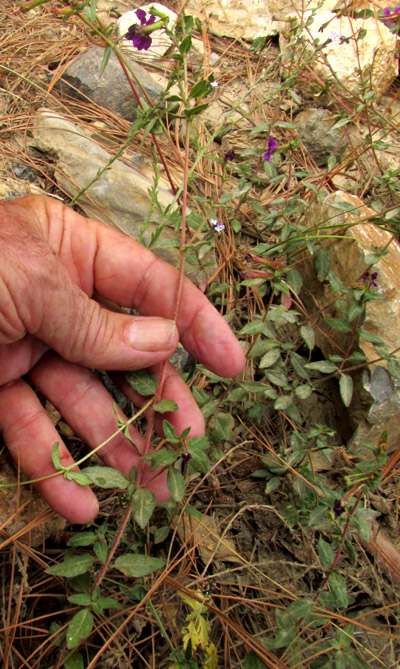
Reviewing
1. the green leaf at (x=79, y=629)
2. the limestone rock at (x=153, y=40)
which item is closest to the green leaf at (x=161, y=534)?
the green leaf at (x=79, y=629)

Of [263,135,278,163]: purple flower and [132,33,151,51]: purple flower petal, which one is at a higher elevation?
[132,33,151,51]: purple flower petal

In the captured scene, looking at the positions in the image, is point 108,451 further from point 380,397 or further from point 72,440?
point 380,397

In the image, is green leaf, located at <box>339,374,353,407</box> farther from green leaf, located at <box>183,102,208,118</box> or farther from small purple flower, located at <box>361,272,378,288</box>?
green leaf, located at <box>183,102,208,118</box>

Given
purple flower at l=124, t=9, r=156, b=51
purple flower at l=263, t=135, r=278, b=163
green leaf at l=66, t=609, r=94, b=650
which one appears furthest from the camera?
purple flower at l=263, t=135, r=278, b=163

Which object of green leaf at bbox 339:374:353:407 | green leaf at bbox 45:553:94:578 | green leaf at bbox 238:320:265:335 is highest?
green leaf at bbox 238:320:265:335

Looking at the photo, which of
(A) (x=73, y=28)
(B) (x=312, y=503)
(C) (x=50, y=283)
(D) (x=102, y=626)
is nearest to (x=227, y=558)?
(B) (x=312, y=503)

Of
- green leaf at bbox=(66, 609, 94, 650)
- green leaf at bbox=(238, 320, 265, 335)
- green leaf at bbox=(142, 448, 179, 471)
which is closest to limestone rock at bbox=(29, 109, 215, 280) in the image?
green leaf at bbox=(238, 320, 265, 335)

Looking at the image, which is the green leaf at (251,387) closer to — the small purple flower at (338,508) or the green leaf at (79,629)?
the small purple flower at (338,508)

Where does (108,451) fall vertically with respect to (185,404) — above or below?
below
